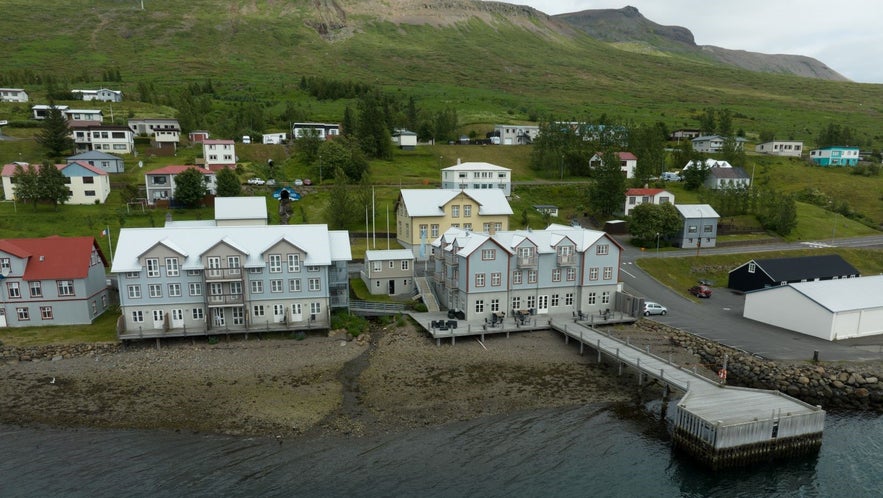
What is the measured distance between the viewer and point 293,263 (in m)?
42.5

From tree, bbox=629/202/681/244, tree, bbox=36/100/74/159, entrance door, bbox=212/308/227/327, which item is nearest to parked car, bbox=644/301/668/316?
tree, bbox=629/202/681/244

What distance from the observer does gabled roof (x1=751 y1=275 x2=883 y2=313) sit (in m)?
41.9

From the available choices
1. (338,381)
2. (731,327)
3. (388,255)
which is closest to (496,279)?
(388,255)

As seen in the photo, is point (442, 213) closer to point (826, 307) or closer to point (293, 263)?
point (293, 263)

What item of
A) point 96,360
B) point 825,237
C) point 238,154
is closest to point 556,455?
point 96,360

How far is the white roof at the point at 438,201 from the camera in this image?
2322 inches

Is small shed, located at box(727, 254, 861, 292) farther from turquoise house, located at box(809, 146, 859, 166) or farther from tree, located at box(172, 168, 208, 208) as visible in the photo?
turquoise house, located at box(809, 146, 859, 166)

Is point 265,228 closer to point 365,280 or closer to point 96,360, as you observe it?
point 365,280

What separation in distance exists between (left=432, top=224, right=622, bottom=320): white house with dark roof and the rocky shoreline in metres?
4.13

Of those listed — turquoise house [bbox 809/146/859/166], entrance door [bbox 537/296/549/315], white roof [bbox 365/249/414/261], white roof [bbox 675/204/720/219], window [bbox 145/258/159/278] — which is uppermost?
turquoise house [bbox 809/146/859/166]

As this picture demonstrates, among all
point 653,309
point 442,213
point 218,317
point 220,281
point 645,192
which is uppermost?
point 645,192

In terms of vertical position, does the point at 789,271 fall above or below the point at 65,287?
below

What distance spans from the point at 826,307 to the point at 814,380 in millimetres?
8983

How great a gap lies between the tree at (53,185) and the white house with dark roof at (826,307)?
258 ft
